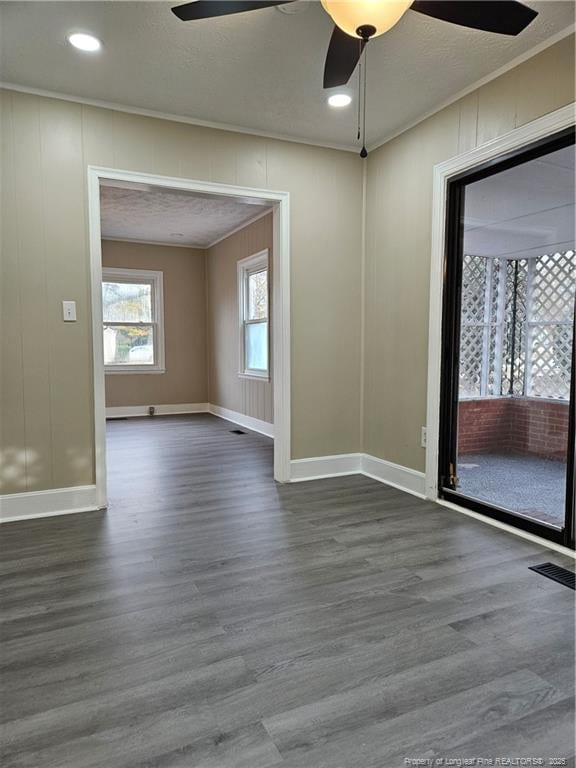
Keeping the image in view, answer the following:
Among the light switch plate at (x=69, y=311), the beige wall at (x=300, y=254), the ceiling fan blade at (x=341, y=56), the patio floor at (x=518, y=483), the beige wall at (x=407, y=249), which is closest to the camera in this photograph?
the ceiling fan blade at (x=341, y=56)

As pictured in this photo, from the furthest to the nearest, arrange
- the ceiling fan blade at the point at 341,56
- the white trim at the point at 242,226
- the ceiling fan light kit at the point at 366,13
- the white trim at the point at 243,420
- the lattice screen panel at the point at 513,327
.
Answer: the white trim at the point at 243,420
the white trim at the point at 242,226
the lattice screen panel at the point at 513,327
the ceiling fan blade at the point at 341,56
the ceiling fan light kit at the point at 366,13

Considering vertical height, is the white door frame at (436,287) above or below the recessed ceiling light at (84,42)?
below

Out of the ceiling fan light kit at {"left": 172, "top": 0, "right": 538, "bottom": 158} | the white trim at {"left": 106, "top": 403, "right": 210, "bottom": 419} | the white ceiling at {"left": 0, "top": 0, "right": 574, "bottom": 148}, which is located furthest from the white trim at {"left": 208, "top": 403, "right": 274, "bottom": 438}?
the ceiling fan light kit at {"left": 172, "top": 0, "right": 538, "bottom": 158}

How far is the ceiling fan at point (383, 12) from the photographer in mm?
1693

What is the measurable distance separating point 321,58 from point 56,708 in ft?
10.1

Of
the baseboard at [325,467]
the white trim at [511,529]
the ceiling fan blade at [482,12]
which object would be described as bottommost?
the white trim at [511,529]

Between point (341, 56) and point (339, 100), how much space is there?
98 cm

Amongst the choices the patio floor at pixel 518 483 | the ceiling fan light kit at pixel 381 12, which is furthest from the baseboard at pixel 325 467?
the ceiling fan light kit at pixel 381 12

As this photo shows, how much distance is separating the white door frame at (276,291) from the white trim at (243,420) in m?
1.92

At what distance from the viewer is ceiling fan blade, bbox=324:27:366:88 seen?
2.06 metres

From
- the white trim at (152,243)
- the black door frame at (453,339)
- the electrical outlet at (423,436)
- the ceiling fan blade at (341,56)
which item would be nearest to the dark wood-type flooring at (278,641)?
the black door frame at (453,339)

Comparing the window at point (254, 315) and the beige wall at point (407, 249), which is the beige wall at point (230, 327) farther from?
the beige wall at point (407, 249)

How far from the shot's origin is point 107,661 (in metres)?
1.68

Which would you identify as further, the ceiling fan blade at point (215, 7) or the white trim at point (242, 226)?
the white trim at point (242, 226)
